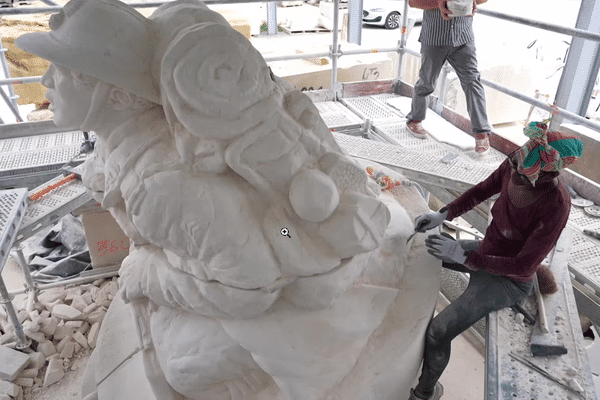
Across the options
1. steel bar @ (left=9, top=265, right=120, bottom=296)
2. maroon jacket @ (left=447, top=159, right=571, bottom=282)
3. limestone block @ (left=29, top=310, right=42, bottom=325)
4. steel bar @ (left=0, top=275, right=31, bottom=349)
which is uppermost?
maroon jacket @ (left=447, top=159, right=571, bottom=282)

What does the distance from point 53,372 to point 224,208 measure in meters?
2.54

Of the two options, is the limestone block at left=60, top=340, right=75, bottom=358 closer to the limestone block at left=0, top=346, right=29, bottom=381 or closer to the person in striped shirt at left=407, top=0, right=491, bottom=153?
the limestone block at left=0, top=346, right=29, bottom=381

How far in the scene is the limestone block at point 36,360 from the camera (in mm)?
3539

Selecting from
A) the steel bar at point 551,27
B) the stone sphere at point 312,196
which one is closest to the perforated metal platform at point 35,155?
the stone sphere at point 312,196

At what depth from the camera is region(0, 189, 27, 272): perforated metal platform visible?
2746mm

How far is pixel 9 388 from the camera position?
10.9ft

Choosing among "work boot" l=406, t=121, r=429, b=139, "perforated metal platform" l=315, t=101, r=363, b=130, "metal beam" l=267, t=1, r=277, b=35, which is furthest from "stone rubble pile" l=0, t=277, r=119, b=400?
"metal beam" l=267, t=1, r=277, b=35

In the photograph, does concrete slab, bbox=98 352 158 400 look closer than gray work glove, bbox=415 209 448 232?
Yes

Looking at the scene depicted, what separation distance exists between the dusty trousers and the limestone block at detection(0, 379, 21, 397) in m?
2.79

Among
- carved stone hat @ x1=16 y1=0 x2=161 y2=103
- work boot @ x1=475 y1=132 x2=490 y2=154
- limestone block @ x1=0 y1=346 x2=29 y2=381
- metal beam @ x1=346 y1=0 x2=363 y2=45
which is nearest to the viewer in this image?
carved stone hat @ x1=16 y1=0 x2=161 y2=103

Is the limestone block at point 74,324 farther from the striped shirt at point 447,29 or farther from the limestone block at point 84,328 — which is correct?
the striped shirt at point 447,29

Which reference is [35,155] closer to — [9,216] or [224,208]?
[9,216]

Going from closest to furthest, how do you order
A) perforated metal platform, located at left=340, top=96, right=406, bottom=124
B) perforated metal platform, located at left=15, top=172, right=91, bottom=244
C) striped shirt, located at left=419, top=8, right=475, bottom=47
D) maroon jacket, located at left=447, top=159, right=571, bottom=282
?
maroon jacket, located at left=447, top=159, right=571, bottom=282 → perforated metal platform, located at left=15, top=172, right=91, bottom=244 → striped shirt, located at left=419, top=8, right=475, bottom=47 → perforated metal platform, located at left=340, top=96, right=406, bottom=124

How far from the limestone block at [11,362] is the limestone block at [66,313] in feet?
1.35
